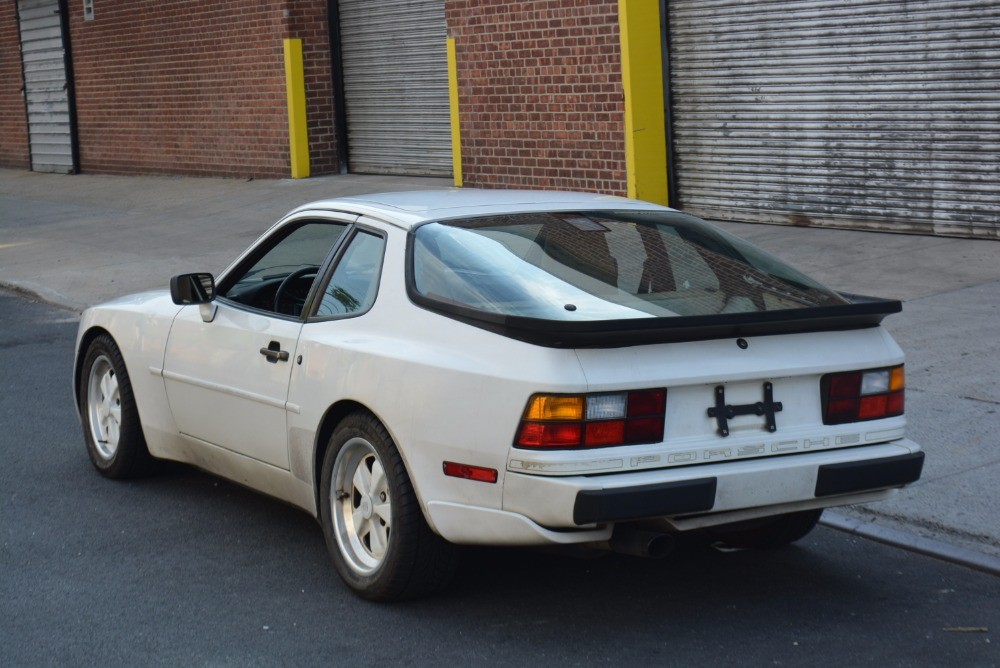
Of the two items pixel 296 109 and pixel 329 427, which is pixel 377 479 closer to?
pixel 329 427

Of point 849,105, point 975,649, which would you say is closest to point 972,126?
point 849,105

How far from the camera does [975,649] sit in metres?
4.48

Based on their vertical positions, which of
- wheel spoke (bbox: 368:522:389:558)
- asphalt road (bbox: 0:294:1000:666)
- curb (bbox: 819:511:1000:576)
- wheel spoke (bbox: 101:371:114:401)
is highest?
wheel spoke (bbox: 101:371:114:401)

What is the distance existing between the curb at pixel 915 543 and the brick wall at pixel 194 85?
50.8ft

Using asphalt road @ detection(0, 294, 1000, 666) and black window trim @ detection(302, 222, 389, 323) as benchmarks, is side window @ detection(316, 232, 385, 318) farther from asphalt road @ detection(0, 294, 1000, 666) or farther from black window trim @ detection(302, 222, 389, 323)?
asphalt road @ detection(0, 294, 1000, 666)

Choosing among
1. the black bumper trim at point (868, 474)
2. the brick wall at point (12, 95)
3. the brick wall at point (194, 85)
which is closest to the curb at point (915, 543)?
the black bumper trim at point (868, 474)

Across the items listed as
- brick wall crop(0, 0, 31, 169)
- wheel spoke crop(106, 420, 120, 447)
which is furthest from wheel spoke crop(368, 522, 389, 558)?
brick wall crop(0, 0, 31, 169)

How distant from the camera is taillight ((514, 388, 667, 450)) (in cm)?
432

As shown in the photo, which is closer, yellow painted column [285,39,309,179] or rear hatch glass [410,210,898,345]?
rear hatch glass [410,210,898,345]

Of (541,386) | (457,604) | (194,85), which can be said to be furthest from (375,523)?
(194,85)

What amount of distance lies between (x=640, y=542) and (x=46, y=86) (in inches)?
988

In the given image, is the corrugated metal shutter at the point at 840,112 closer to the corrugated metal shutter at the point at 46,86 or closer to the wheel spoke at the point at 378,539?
the wheel spoke at the point at 378,539

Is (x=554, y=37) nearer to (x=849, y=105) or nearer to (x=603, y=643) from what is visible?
(x=849, y=105)

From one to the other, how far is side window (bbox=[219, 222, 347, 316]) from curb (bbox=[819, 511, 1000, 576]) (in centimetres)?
239
